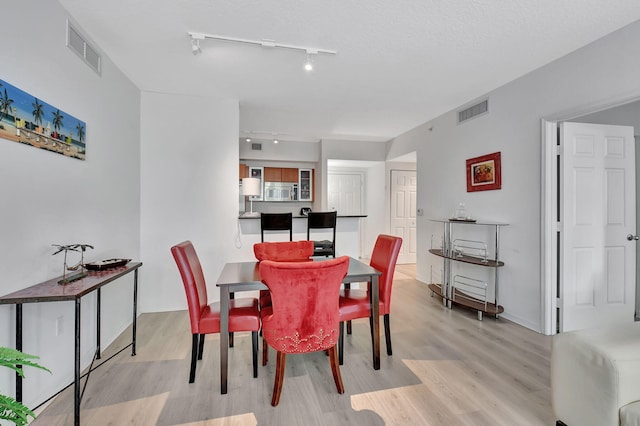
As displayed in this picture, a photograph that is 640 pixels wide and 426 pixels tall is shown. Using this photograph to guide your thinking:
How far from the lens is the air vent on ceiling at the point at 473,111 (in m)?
3.45

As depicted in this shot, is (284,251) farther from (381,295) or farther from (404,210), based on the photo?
(404,210)

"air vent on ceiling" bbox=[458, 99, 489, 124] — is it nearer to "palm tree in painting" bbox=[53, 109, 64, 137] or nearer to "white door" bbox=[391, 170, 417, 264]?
"white door" bbox=[391, 170, 417, 264]

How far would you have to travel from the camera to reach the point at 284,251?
2576 millimetres

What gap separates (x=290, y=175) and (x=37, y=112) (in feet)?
15.2

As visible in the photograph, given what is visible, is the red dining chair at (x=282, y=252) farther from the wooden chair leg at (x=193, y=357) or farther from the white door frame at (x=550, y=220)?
the white door frame at (x=550, y=220)

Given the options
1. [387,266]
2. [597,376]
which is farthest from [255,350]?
[597,376]

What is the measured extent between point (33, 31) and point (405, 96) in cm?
333

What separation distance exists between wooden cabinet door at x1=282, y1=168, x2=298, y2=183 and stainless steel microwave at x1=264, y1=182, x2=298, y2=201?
95mm

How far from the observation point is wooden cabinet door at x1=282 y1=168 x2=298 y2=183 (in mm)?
6180

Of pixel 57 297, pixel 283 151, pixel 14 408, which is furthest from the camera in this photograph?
pixel 283 151

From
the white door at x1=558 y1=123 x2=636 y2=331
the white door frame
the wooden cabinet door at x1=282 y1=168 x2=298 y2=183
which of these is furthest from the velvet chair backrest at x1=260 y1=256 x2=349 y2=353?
the wooden cabinet door at x1=282 y1=168 x2=298 y2=183

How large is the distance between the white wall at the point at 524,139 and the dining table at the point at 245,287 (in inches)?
73.3

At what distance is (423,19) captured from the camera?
208 centimetres

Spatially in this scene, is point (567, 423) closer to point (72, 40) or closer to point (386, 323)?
point (386, 323)
